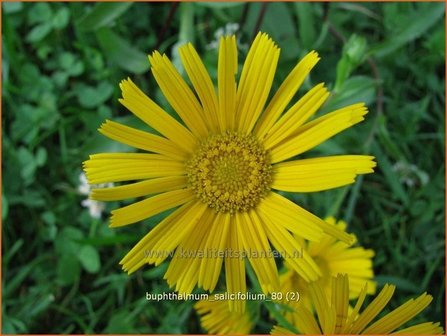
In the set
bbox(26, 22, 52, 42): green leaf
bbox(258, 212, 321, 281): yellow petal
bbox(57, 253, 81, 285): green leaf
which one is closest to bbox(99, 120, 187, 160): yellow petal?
bbox(258, 212, 321, 281): yellow petal

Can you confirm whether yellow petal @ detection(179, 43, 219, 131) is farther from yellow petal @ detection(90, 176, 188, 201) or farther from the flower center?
yellow petal @ detection(90, 176, 188, 201)

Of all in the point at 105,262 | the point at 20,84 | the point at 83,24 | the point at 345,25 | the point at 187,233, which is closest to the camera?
the point at 187,233

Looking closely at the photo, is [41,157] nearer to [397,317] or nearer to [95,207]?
[95,207]

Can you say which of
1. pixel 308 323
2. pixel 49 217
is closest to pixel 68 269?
pixel 49 217

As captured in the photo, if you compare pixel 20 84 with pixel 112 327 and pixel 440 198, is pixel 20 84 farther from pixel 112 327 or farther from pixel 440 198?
pixel 440 198

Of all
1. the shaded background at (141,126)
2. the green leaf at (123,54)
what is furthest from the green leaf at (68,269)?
the green leaf at (123,54)

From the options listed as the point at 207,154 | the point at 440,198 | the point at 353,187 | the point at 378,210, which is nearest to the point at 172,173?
the point at 207,154

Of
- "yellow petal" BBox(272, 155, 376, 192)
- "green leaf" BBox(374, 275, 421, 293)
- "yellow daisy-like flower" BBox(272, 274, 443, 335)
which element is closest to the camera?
"yellow petal" BBox(272, 155, 376, 192)
